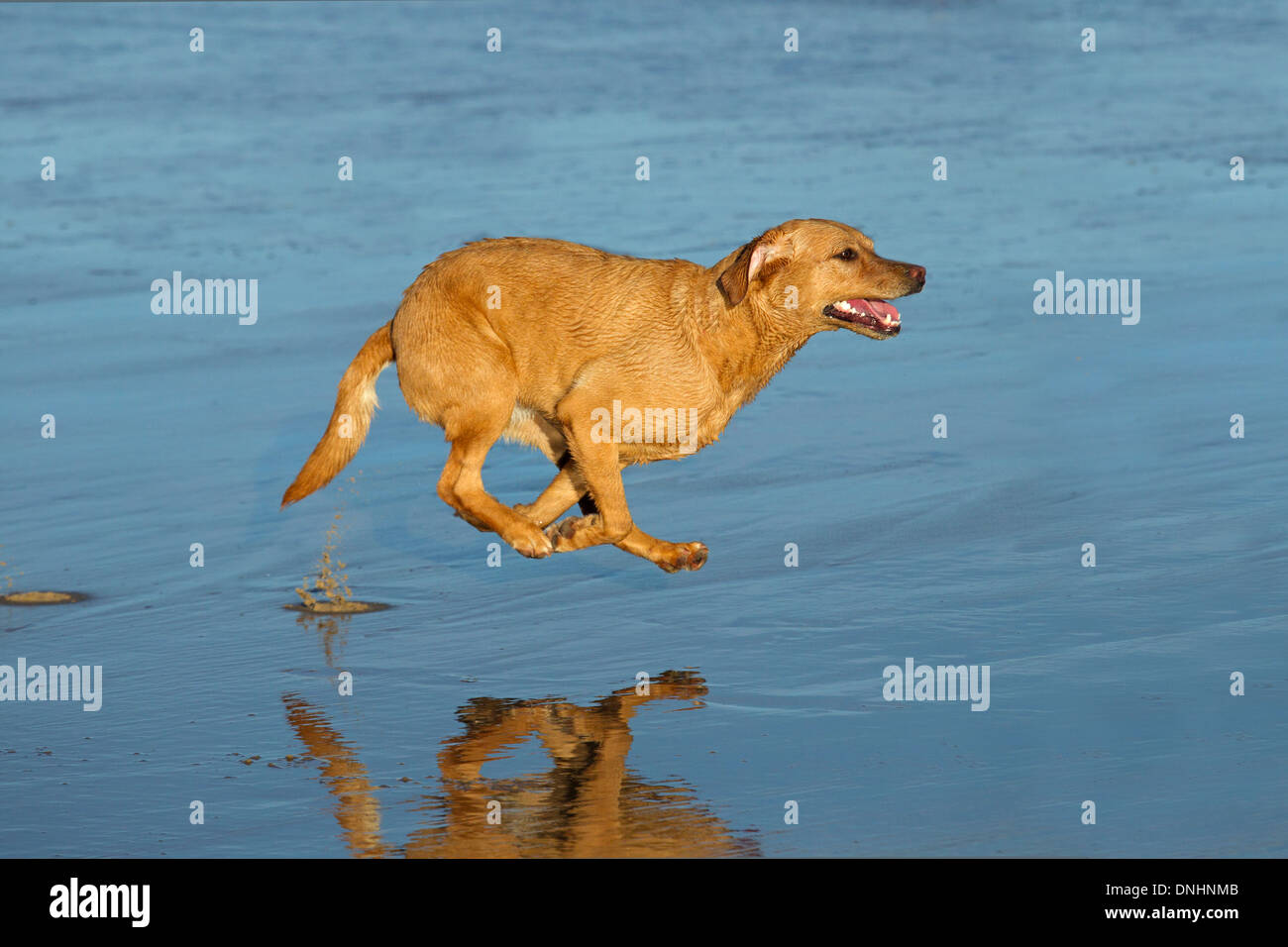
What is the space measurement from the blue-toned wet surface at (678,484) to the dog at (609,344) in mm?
807

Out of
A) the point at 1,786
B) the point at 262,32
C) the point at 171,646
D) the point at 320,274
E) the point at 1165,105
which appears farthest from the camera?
the point at 262,32

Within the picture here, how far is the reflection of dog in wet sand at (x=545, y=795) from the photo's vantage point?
7066mm

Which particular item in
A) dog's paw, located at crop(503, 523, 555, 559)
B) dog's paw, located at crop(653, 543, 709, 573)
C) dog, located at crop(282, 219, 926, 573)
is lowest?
dog's paw, located at crop(653, 543, 709, 573)

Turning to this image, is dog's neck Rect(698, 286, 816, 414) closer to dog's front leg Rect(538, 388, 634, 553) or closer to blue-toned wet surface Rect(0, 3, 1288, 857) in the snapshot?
dog's front leg Rect(538, 388, 634, 553)

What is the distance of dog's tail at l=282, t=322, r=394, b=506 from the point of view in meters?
9.24

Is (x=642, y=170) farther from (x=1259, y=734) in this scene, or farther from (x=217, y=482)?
(x=1259, y=734)

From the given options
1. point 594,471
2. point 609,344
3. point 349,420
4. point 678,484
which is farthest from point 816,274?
point 678,484

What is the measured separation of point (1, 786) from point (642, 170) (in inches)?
436

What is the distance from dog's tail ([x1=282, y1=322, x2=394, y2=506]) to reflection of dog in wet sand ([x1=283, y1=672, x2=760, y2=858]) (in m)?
1.06

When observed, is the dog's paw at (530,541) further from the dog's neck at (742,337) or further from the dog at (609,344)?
the dog's neck at (742,337)

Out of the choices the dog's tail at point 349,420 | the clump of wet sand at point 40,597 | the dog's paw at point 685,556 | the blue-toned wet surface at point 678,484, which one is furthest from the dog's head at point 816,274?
the clump of wet sand at point 40,597

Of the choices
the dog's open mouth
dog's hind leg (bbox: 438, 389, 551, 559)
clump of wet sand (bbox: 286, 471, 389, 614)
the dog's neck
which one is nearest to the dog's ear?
the dog's neck

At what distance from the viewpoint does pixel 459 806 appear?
747 centimetres

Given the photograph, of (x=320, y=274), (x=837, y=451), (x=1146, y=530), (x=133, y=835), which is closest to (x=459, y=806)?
(x=133, y=835)
